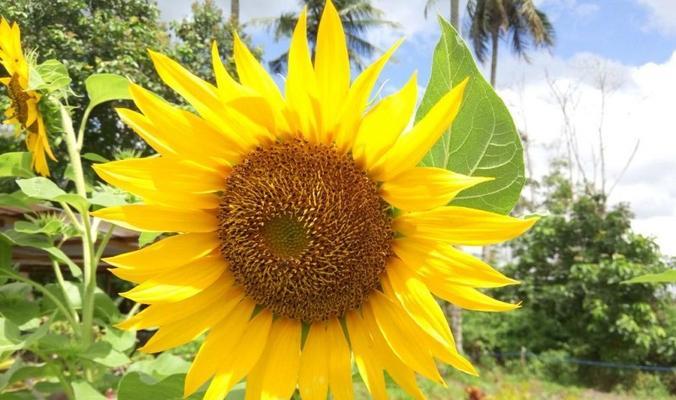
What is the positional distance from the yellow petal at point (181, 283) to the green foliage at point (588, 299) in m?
9.80

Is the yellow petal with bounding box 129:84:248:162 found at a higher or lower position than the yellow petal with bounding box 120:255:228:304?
higher

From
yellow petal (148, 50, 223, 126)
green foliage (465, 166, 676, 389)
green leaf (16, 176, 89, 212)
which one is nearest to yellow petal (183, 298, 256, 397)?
yellow petal (148, 50, 223, 126)

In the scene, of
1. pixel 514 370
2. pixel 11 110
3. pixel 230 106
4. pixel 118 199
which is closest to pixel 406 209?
pixel 230 106

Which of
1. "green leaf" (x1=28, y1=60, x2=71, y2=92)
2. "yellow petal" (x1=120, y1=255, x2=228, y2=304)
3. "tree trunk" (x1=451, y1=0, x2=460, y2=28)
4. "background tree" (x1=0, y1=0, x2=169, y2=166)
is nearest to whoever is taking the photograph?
"yellow petal" (x1=120, y1=255, x2=228, y2=304)

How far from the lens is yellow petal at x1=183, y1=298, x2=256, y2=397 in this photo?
1.87ft

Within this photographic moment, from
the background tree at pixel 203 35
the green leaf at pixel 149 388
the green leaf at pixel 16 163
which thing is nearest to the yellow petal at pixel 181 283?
the green leaf at pixel 149 388

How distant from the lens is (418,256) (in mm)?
532

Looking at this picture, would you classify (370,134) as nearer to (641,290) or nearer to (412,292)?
(412,292)

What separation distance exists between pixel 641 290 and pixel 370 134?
10.4 m

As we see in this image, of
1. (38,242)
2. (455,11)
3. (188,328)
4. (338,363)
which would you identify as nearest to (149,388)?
(188,328)

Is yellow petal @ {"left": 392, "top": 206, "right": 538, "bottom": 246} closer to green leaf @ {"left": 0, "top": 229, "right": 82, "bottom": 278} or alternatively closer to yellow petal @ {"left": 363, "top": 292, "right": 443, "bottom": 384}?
yellow petal @ {"left": 363, "top": 292, "right": 443, "bottom": 384}

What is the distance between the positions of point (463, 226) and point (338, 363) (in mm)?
180

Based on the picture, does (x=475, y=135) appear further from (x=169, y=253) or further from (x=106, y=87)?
(x=106, y=87)

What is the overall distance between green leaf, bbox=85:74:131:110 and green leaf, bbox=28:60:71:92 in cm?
4
